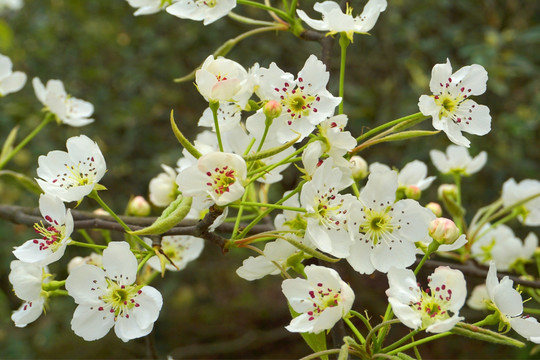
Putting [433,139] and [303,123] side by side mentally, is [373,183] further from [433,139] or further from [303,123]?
[433,139]

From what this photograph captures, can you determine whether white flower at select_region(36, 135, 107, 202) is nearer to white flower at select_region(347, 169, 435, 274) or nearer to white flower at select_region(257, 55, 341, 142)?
white flower at select_region(257, 55, 341, 142)

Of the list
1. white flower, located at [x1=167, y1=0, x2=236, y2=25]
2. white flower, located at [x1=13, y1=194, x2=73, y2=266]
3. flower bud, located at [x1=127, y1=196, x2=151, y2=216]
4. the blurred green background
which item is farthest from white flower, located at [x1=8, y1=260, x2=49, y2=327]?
the blurred green background

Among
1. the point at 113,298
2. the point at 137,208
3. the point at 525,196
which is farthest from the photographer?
the point at 525,196

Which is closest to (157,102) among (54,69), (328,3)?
(54,69)

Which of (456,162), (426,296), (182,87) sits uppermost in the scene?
(426,296)

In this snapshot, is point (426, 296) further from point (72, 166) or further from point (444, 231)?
point (72, 166)

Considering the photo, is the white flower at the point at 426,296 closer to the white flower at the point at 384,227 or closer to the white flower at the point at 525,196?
the white flower at the point at 384,227

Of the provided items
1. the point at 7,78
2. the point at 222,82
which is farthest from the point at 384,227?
the point at 7,78
